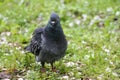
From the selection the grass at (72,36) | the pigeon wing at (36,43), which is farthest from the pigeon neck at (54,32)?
the grass at (72,36)

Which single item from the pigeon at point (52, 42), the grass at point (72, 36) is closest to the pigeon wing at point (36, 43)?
the pigeon at point (52, 42)

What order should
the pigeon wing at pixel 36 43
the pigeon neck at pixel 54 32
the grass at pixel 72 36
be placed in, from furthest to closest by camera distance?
1. the grass at pixel 72 36
2. the pigeon wing at pixel 36 43
3. the pigeon neck at pixel 54 32

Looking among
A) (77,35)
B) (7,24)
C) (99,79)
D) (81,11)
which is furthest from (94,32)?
(99,79)

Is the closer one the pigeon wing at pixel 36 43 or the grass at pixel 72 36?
the pigeon wing at pixel 36 43

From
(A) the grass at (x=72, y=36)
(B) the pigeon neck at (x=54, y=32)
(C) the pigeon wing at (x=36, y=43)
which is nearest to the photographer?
(B) the pigeon neck at (x=54, y=32)

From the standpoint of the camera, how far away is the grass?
324 inches

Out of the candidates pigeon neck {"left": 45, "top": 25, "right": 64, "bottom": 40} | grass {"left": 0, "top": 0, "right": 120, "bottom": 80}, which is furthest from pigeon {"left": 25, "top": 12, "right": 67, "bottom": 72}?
grass {"left": 0, "top": 0, "right": 120, "bottom": 80}

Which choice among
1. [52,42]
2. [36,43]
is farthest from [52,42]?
[36,43]

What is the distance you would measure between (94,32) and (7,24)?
8.86ft

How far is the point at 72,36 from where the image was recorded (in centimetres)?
1118

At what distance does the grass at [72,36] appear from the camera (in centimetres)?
824

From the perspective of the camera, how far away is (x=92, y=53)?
9.48m

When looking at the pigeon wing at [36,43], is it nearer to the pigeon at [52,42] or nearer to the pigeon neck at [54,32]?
the pigeon at [52,42]

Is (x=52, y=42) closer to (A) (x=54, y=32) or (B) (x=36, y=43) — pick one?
(A) (x=54, y=32)
